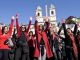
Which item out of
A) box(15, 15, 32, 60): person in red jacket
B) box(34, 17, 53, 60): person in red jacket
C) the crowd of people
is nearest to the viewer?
the crowd of people

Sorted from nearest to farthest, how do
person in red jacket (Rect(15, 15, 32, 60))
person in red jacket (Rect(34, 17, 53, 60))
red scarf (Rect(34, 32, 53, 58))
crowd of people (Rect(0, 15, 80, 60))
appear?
crowd of people (Rect(0, 15, 80, 60)) → person in red jacket (Rect(15, 15, 32, 60)) → person in red jacket (Rect(34, 17, 53, 60)) → red scarf (Rect(34, 32, 53, 58))

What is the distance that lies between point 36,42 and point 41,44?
1.14 feet

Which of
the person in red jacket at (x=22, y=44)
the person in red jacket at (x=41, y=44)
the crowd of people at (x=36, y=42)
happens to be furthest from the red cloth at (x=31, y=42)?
the person in red jacket at (x=22, y=44)

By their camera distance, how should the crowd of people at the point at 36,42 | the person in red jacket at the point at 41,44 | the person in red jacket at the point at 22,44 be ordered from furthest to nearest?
the person in red jacket at the point at 41,44
the person in red jacket at the point at 22,44
the crowd of people at the point at 36,42

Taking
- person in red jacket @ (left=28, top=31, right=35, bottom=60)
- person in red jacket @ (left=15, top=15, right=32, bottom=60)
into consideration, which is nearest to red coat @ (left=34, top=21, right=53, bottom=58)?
person in red jacket @ (left=28, top=31, right=35, bottom=60)

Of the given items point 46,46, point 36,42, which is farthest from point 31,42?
point 46,46

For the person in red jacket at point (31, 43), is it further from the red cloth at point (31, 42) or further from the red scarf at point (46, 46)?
the red scarf at point (46, 46)

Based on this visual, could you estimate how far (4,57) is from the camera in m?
11.1

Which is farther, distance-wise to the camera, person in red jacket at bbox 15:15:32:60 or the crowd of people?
person in red jacket at bbox 15:15:32:60

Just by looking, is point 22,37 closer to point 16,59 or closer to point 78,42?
point 16,59

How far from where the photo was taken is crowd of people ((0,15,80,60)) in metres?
11.4

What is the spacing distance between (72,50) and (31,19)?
2141 millimetres

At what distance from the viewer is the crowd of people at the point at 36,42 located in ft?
37.5

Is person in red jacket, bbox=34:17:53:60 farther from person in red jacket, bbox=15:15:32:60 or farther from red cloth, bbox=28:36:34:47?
person in red jacket, bbox=15:15:32:60
